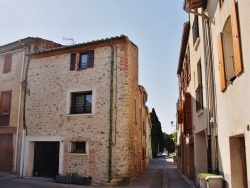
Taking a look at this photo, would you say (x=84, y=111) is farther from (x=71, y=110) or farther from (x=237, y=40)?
(x=237, y=40)

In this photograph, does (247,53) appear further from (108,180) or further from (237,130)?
(108,180)

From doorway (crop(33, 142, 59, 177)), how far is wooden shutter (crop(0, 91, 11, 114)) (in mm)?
3408

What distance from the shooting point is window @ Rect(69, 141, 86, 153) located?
1479 centimetres

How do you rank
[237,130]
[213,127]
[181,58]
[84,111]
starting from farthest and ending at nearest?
[181,58]
[84,111]
[213,127]
[237,130]

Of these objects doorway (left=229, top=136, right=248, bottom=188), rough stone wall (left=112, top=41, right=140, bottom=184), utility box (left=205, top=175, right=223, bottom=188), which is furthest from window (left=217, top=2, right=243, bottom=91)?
rough stone wall (left=112, top=41, right=140, bottom=184)

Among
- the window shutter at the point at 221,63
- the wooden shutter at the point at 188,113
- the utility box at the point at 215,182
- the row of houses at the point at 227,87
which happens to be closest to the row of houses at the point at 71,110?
the wooden shutter at the point at 188,113

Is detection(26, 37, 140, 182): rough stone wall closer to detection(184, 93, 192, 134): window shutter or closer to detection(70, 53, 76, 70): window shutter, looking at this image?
detection(70, 53, 76, 70): window shutter

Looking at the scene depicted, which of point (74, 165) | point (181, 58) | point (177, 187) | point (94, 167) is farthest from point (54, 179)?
point (181, 58)

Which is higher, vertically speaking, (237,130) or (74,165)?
(237,130)

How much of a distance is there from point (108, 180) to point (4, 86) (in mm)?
9871

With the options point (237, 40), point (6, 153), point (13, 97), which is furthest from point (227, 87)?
point (6, 153)

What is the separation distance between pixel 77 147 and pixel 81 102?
2536mm

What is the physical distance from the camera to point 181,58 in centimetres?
1777

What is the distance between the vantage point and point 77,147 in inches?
592
